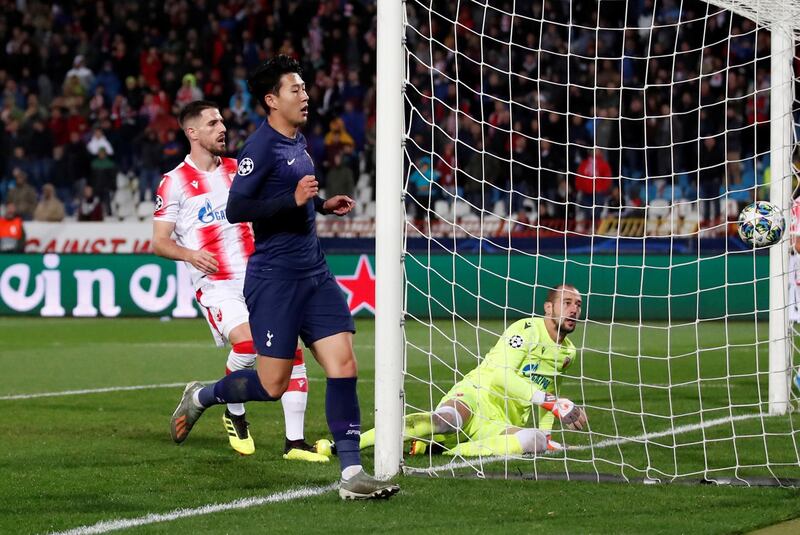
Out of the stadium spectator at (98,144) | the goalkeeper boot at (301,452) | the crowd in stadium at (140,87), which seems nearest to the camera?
the goalkeeper boot at (301,452)

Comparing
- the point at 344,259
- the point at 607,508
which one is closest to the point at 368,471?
the point at 607,508

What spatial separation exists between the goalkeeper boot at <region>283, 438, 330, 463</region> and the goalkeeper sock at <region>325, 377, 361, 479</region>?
1.25 m

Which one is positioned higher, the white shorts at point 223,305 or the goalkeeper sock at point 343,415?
the white shorts at point 223,305

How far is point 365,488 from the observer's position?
582 cm

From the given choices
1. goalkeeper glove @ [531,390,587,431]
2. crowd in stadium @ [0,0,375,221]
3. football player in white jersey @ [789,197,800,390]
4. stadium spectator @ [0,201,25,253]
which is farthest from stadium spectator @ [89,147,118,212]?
goalkeeper glove @ [531,390,587,431]

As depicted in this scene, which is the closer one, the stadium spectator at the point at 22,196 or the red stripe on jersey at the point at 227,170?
the red stripe on jersey at the point at 227,170

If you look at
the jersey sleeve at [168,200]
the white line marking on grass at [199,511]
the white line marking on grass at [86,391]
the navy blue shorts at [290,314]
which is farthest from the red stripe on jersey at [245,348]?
the white line marking on grass at [86,391]

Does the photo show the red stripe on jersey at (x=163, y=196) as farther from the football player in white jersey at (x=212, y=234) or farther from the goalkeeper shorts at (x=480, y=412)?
the goalkeeper shorts at (x=480, y=412)

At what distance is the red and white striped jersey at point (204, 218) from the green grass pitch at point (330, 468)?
1119mm

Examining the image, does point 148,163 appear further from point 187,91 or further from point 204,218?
point 204,218

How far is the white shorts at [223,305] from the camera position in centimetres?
775

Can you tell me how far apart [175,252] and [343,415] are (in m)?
2.15

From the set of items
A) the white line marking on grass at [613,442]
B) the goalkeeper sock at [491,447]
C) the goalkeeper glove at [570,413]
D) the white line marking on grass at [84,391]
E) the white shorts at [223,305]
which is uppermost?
the white shorts at [223,305]

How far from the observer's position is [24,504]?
19.2 feet
